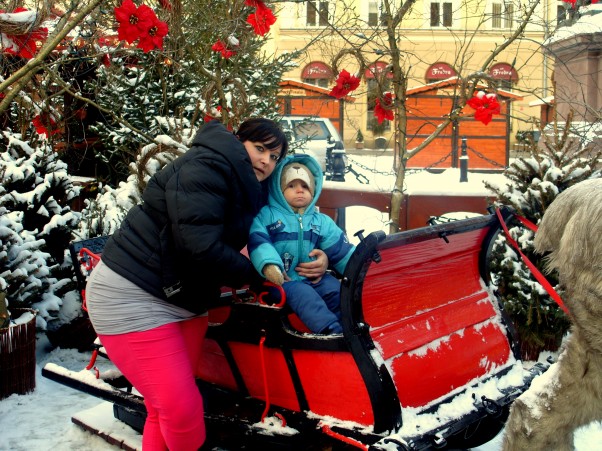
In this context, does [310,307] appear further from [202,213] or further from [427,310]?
[202,213]

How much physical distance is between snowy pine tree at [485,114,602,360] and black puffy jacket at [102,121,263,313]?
8.42 feet

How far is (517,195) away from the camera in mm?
4875

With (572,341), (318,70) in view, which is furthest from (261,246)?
(318,70)

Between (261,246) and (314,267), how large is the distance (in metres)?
0.32

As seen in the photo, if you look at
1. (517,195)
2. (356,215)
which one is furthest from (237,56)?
(356,215)

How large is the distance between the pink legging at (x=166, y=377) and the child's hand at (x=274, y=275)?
17.8 inches

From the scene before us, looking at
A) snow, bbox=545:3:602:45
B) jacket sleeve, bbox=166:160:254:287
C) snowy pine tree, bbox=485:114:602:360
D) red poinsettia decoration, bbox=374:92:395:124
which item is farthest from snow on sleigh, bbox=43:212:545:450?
snow, bbox=545:3:602:45

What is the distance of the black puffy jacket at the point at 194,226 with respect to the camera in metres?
2.59

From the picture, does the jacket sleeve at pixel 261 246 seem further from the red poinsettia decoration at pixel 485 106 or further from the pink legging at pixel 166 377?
the red poinsettia decoration at pixel 485 106

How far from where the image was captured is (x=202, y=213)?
2580mm

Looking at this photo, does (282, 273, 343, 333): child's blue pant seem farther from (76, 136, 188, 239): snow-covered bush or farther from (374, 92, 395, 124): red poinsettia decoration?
(374, 92, 395, 124): red poinsettia decoration

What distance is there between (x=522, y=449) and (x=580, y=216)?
0.95m

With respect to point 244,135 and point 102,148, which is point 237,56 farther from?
point 102,148

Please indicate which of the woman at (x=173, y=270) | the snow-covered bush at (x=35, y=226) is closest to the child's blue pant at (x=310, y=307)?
the woman at (x=173, y=270)
